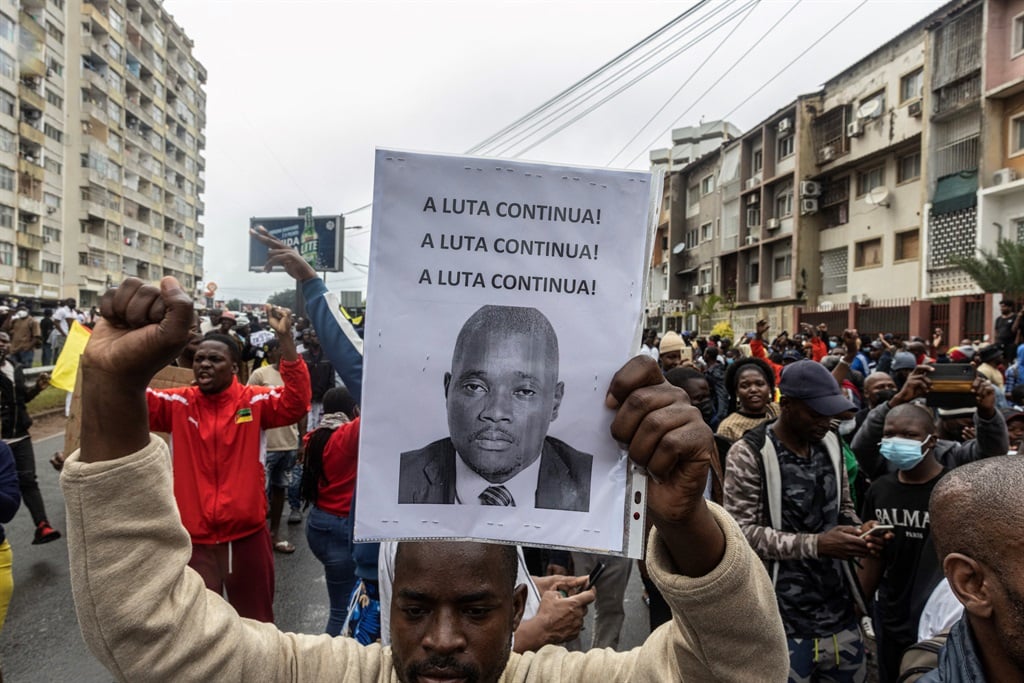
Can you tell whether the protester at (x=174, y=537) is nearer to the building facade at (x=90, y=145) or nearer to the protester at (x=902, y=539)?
the protester at (x=902, y=539)

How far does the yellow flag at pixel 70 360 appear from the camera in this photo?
4977 millimetres

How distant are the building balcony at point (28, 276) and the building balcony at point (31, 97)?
10347mm

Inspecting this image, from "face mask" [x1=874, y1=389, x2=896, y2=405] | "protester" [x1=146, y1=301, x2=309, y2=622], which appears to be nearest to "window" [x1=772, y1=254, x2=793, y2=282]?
"face mask" [x1=874, y1=389, x2=896, y2=405]

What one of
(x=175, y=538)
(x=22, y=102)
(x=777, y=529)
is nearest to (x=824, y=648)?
(x=777, y=529)

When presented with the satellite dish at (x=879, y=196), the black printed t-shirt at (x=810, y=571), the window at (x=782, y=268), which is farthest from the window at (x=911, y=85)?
the black printed t-shirt at (x=810, y=571)

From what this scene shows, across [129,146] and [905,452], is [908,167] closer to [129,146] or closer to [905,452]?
[905,452]

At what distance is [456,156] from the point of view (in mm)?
1303

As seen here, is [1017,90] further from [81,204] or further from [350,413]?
[81,204]

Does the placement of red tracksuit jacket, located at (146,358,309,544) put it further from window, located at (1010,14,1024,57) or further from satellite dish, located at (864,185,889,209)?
satellite dish, located at (864,185,889,209)

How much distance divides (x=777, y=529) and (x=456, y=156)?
2.39 meters

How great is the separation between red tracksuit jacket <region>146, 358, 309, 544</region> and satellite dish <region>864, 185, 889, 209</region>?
25.0 metres

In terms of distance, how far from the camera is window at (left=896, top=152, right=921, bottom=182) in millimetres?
23203

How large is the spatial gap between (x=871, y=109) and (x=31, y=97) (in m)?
47.8

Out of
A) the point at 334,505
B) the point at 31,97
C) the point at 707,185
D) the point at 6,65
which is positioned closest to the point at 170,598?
the point at 334,505
